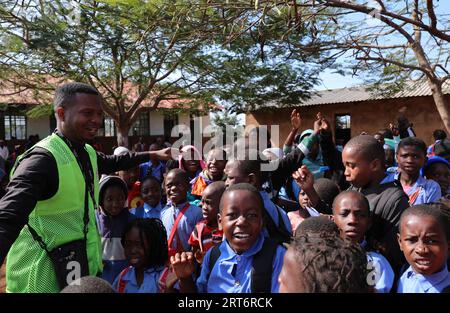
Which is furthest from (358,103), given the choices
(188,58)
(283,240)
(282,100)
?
(283,240)

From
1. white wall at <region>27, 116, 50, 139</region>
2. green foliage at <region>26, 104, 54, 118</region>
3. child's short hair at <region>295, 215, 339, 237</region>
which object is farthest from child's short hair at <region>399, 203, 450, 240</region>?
white wall at <region>27, 116, 50, 139</region>

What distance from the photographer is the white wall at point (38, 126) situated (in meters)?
17.4

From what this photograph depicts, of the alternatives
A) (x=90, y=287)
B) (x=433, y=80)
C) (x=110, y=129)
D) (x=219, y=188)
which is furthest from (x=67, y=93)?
(x=110, y=129)

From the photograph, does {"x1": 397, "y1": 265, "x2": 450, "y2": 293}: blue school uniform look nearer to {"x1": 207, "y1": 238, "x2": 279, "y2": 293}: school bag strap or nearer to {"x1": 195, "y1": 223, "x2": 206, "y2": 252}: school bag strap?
{"x1": 207, "y1": 238, "x2": 279, "y2": 293}: school bag strap

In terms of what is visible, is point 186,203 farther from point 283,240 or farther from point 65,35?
point 65,35

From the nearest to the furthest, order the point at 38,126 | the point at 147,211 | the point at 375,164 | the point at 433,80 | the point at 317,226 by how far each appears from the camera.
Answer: the point at 317,226, the point at 375,164, the point at 147,211, the point at 433,80, the point at 38,126

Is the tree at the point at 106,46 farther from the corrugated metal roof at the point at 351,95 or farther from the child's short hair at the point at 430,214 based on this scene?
the corrugated metal roof at the point at 351,95

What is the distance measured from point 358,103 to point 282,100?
458 centimetres

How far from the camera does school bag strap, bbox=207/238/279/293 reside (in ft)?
5.84

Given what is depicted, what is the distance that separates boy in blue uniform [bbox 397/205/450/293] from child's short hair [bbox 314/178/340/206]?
3.65ft

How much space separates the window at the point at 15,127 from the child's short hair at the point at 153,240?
54.9ft

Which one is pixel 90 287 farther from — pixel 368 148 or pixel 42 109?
pixel 42 109

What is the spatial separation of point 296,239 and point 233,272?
1.88 ft

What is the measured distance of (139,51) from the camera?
807cm
